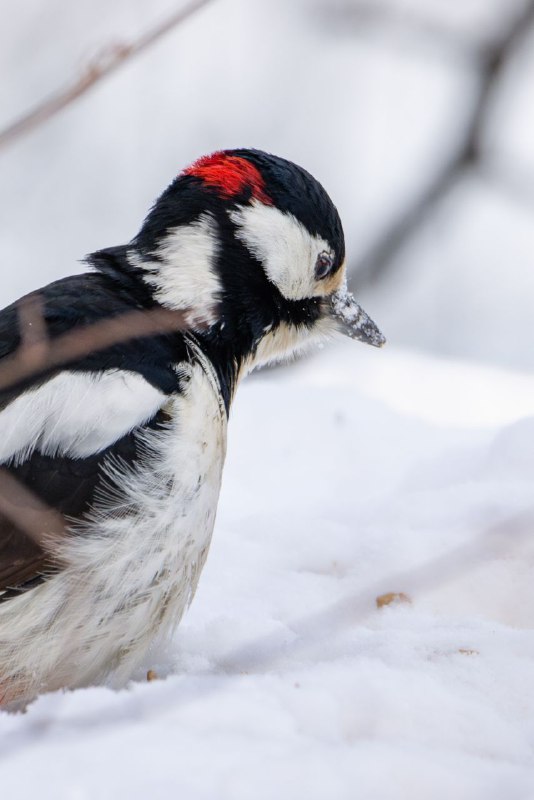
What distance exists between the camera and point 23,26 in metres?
7.50

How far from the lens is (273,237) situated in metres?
3.07

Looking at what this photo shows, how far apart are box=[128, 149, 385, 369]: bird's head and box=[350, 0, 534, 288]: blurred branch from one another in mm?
594

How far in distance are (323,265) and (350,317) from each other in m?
0.21

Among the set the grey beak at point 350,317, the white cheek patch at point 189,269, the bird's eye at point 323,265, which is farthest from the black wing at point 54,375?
the grey beak at point 350,317

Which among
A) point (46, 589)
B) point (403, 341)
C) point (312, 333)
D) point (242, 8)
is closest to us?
point (46, 589)

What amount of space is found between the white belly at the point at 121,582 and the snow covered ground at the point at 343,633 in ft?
0.60

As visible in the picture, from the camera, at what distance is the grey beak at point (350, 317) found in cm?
330

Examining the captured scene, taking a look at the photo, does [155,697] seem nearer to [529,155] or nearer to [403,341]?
[403,341]

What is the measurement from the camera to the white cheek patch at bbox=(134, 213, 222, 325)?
2941mm

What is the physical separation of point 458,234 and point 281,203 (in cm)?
518

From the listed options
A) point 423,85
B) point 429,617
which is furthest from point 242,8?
point 429,617

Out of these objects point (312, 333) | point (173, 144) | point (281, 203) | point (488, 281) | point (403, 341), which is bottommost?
point (488, 281)

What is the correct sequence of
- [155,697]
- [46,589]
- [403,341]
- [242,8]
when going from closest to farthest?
1. [155,697]
2. [46,589]
3. [403,341]
4. [242,8]

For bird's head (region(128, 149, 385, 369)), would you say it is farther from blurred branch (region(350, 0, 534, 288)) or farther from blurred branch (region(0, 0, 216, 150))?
blurred branch (region(0, 0, 216, 150))
